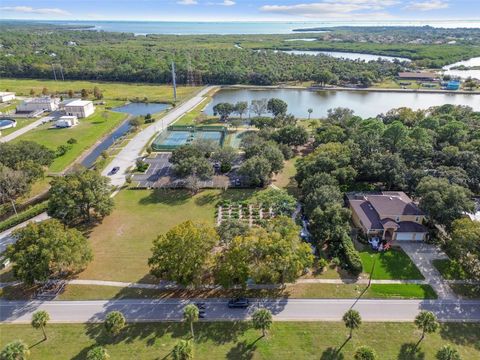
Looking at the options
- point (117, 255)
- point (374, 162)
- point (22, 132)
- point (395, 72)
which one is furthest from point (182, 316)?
point (395, 72)

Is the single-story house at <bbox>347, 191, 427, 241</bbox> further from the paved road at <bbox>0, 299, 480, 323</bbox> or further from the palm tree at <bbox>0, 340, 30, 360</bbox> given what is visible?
the palm tree at <bbox>0, 340, 30, 360</bbox>

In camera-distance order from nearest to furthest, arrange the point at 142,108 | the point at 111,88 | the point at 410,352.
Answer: the point at 410,352 → the point at 142,108 → the point at 111,88

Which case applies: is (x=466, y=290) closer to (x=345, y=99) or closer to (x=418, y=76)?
(x=345, y=99)

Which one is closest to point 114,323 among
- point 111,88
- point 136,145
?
point 136,145

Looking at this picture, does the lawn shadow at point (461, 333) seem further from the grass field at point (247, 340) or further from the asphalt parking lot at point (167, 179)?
the asphalt parking lot at point (167, 179)

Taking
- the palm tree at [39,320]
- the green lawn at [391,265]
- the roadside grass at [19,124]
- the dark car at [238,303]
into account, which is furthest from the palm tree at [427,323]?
the roadside grass at [19,124]

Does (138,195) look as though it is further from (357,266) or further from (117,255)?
(357,266)
